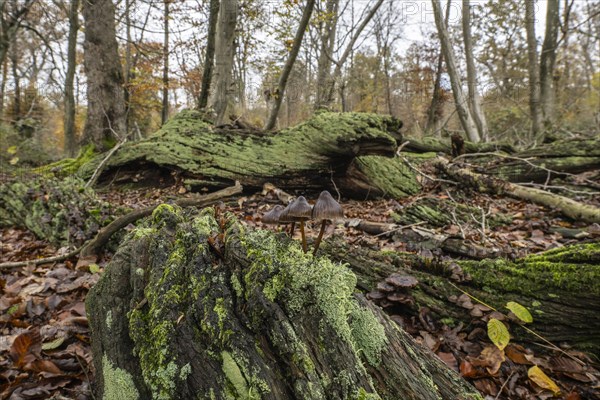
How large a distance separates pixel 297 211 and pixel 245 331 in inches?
26.7

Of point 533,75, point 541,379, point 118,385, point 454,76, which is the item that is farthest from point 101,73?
point 533,75

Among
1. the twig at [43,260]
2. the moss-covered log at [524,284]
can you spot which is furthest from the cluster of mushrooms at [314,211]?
the twig at [43,260]

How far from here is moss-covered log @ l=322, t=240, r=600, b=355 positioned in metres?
2.21

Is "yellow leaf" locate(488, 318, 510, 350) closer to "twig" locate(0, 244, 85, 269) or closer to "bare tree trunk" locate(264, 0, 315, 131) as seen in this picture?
"twig" locate(0, 244, 85, 269)

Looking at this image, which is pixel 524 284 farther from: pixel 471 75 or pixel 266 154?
pixel 471 75

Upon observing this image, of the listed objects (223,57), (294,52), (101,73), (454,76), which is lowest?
(101,73)

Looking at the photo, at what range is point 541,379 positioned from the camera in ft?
6.45

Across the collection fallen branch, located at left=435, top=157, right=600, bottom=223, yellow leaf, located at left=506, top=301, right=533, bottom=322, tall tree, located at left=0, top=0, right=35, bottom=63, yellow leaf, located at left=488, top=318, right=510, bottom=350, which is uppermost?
tall tree, located at left=0, top=0, right=35, bottom=63

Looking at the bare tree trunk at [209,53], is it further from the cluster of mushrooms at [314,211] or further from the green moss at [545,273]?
the green moss at [545,273]

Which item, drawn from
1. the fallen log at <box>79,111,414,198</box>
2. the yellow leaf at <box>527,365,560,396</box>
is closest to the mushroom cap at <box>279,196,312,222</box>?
the yellow leaf at <box>527,365,560,396</box>

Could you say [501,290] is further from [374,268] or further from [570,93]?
[570,93]

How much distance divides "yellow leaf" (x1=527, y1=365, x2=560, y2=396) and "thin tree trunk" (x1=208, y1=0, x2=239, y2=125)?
789cm

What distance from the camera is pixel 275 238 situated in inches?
60.9

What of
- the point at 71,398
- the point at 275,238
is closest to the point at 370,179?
the point at 275,238
